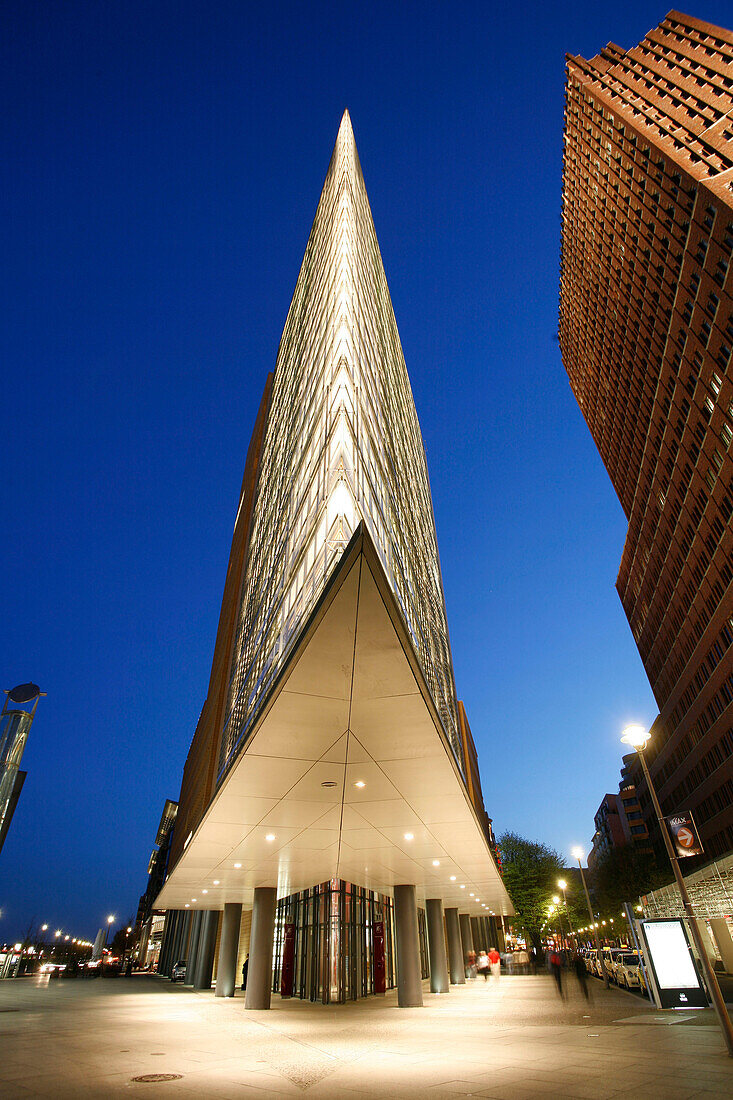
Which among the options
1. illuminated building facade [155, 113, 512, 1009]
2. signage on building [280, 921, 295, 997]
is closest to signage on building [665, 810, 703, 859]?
illuminated building facade [155, 113, 512, 1009]

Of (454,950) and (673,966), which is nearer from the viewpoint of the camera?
(673,966)

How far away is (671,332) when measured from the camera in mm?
62625

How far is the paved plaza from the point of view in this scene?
832 centimetres

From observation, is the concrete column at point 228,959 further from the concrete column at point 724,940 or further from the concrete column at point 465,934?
the concrete column at point 724,940

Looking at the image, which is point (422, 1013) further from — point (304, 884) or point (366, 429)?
point (366, 429)

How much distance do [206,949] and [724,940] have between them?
118 ft

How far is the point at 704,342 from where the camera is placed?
5678 cm

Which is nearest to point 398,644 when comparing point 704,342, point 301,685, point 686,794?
point 301,685

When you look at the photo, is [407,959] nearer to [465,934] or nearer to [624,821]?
[465,934]

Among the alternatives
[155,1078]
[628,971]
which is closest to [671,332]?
[628,971]

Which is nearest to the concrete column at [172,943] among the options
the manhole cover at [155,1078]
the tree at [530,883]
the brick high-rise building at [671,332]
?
the tree at [530,883]

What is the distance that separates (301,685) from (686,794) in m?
78.5

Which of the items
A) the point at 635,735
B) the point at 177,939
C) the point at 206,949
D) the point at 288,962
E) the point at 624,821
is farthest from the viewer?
the point at 624,821

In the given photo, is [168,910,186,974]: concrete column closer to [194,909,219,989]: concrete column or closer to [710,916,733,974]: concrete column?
[194,909,219,989]: concrete column
